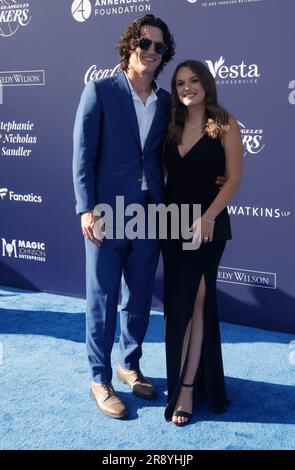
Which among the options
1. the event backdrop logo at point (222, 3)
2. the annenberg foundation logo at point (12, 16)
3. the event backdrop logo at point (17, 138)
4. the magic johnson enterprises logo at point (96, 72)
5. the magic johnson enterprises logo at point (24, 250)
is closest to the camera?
the event backdrop logo at point (222, 3)

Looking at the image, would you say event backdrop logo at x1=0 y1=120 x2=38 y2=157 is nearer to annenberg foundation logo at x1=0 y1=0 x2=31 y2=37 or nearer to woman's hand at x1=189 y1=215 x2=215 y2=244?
annenberg foundation logo at x1=0 y1=0 x2=31 y2=37

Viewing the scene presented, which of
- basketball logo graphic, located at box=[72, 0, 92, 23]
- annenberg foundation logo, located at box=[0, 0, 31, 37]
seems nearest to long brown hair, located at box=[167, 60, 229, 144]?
basketball logo graphic, located at box=[72, 0, 92, 23]

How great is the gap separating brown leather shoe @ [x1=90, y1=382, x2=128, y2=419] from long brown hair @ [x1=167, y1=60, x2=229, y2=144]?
1.20m

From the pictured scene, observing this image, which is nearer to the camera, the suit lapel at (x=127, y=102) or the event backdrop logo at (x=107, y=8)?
the suit lapel at (x=127, y=102)

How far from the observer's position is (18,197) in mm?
4379

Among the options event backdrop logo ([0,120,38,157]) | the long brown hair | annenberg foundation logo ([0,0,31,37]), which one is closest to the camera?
the long brown hair

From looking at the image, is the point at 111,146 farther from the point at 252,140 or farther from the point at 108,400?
the point at 252,140

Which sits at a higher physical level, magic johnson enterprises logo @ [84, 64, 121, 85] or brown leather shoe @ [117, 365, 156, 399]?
magic johnson enterprises logo @ [84, 64, 121, 85]

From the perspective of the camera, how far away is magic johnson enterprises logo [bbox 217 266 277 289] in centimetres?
358

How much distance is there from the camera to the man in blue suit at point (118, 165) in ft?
7.89

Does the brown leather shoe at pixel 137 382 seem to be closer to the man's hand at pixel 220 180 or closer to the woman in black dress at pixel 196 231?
the woman in black dress at pixel 196 231

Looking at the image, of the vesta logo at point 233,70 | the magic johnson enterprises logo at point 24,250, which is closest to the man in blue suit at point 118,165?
the vesta logo at point 233,70

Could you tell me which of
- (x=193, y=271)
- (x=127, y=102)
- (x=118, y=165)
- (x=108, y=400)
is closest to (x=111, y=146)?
(x=118, y=165)

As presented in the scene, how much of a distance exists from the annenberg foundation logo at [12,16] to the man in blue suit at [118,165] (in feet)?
6.38
